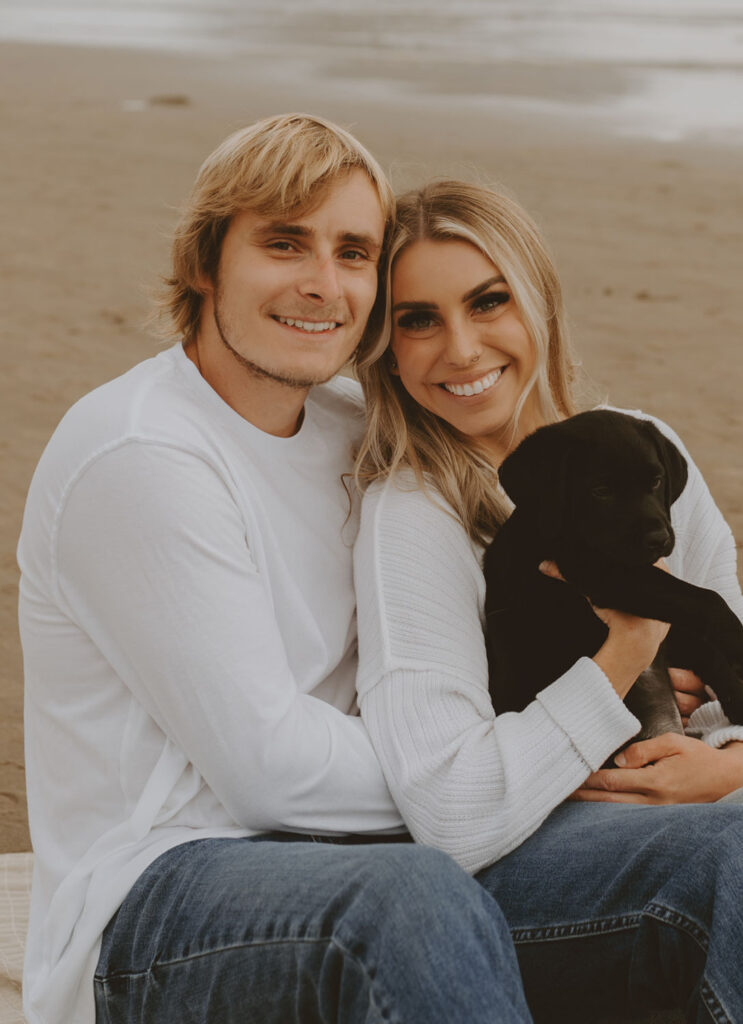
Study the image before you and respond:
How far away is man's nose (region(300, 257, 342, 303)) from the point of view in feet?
9.43

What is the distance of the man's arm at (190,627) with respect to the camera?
7.86 ft

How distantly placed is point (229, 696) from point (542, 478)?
39.8 inches

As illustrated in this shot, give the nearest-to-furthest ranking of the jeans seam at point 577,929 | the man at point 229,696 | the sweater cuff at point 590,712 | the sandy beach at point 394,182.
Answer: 1. the man at point 229,696
2. the jeans seam at point 577,929
3. the sweater cuff at point 590,712
4. the sandy beach at point 394,182

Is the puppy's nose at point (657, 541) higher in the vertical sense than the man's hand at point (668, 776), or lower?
higher

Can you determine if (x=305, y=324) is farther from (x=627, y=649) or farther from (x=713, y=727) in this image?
(x=713, y=727)

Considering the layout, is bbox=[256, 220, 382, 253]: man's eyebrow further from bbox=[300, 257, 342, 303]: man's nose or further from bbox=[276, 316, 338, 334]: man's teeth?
bbox=[276, 316, 338, 334]: man's teeth

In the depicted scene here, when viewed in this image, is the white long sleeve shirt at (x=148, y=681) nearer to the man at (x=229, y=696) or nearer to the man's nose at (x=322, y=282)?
the man at (x=229, y=696)

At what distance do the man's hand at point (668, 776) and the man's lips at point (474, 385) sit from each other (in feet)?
3.05

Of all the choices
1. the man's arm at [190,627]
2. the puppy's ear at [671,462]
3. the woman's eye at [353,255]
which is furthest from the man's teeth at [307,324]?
the puppy's ear at [671,462]

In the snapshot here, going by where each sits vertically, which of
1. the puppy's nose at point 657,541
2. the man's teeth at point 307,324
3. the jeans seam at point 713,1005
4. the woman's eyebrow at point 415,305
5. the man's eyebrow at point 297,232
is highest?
the man's eyebrow at point 297,232

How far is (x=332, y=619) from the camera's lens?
285 cm

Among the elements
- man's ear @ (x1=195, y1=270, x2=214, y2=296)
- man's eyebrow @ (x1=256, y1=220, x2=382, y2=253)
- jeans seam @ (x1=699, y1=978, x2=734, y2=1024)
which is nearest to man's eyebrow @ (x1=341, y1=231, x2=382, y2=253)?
man's eyebrow @ (x1=256, y1=220, x2=382, y2=253)

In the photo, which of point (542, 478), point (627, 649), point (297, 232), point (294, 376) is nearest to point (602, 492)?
point (542, 478)

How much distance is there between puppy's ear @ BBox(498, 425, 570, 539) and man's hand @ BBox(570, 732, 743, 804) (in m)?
0.55
